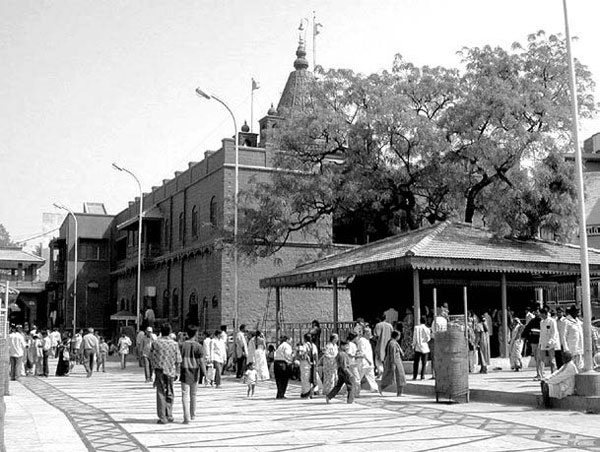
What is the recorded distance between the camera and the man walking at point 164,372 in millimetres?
12812

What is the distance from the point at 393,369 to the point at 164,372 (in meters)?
6.52

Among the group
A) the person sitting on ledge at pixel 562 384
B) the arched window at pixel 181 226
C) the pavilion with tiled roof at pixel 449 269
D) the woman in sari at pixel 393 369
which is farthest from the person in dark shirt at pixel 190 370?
the arched window at pixel 181 226

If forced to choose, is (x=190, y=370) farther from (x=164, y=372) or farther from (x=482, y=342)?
(x=482, y=342)

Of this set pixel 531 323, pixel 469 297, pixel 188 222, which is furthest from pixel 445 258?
pixel 188 222

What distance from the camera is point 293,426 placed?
12578mm

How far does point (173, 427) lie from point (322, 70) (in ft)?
67.0

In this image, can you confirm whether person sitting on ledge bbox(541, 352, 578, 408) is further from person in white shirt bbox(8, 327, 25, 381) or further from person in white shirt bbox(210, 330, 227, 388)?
person in white shirt bbox(8, 327, 25, 381)

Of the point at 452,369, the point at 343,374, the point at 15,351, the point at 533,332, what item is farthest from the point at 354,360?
the point at 15,351

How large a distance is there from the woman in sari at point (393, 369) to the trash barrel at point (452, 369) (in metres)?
1.59

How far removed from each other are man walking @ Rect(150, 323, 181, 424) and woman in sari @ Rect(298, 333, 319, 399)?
4973 mm

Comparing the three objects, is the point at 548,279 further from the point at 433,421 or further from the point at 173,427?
the point at 173,427

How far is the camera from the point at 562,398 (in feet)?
47.0

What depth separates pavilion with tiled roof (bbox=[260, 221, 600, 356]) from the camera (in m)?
21.6

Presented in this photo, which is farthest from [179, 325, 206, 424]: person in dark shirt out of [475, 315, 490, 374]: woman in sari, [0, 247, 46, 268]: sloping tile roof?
[0, 247, 46, 268]: sloping tile roof
